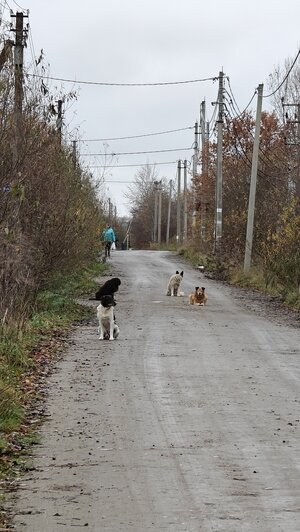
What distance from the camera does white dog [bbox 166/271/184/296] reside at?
29953mm

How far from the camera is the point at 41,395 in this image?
1305cm

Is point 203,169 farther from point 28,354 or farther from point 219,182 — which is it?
point 28,354

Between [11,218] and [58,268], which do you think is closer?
[11,218]

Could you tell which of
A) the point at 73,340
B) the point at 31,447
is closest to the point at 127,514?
the point at 31,447

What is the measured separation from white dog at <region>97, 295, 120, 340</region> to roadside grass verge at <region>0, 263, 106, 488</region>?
81 cm

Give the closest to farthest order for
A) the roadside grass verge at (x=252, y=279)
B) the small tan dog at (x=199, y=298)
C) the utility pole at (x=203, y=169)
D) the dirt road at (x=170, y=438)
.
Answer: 1. the dirt road at (x=170, y=438)
2. the small tan dog at (x=199, y=298)
3. the roadside grass verge at (x=252, y=279)
4. the utility pole at (x=203, y=169)

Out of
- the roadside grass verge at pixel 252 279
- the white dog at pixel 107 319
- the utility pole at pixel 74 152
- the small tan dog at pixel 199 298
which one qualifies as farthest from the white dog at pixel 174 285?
the white dog at pixel 107 319

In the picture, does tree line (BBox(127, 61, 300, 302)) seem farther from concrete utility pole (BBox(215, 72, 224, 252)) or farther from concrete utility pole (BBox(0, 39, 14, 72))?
concrete utility pole (BBox(0, 39, 14, 72))

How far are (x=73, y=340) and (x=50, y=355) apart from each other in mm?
2355

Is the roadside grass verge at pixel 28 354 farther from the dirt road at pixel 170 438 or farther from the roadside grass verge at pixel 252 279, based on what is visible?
the roadside grass verge at pixel 252 279

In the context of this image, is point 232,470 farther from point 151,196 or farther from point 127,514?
point 151,196

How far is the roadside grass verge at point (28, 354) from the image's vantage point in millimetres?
10230

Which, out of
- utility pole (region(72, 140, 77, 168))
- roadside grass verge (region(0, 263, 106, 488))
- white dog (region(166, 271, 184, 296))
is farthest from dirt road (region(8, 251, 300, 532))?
white dog (region(166, 271, 184, 296))

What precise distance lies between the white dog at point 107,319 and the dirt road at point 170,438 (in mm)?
294
